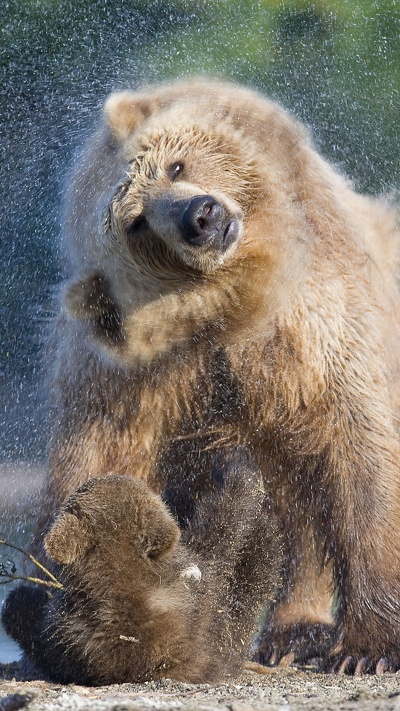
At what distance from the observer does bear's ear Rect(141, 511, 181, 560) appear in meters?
4.77

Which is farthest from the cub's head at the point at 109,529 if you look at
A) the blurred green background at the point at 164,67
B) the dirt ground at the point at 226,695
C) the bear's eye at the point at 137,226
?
the blurred green background at the point at 164,67

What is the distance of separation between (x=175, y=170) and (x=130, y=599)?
237 centimetres

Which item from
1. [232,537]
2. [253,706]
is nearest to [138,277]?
[232,537]

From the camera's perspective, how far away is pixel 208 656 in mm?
4969

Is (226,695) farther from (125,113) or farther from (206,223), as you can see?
(125,113)

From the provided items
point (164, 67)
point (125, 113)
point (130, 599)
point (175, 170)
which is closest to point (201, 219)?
point (175, 170)

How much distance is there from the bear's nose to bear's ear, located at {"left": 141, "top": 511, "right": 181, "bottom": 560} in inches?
56.5

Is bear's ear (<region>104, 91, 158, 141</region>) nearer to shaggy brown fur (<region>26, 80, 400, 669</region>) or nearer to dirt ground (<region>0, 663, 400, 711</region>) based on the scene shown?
shaggy brown fur (<region>26, 80, 400, 669</region>)

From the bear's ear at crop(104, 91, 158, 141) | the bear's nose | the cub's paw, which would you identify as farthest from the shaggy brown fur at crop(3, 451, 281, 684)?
the bear's ear at crop(104, 91, 158, 141)

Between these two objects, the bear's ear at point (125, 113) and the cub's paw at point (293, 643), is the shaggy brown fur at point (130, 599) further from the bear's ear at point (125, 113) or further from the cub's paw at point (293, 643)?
the bear's ear at point (125, 113)

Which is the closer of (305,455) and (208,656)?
(208,656)

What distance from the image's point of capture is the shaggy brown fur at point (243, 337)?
5957 millimetres

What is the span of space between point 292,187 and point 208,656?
259 cm

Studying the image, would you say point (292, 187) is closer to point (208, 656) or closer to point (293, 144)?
point (293, 144)
